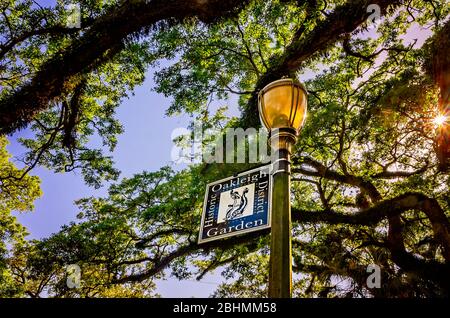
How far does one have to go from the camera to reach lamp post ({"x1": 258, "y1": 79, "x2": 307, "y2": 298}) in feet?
5.82

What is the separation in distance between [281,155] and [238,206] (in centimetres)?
48

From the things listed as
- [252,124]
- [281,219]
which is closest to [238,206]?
[281,219]

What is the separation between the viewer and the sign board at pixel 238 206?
2.13m

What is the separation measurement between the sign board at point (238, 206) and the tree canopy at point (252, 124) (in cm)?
435

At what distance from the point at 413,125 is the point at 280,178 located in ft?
22.8


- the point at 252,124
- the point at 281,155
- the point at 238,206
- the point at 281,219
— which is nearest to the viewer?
the point at 281,219

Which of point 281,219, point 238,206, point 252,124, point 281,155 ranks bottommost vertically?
point 281,219

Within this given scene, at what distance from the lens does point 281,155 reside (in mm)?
2174

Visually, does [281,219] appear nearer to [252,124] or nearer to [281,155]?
[281,155]

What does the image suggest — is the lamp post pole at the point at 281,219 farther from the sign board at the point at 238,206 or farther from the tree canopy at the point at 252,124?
the tree canopy at the point at 252,124

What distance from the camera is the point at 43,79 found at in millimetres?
5914

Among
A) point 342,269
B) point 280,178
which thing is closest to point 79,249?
point 342,269

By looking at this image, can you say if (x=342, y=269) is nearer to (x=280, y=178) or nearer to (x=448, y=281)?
(x=448, y=281)

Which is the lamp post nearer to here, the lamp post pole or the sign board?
the lamp post pole
